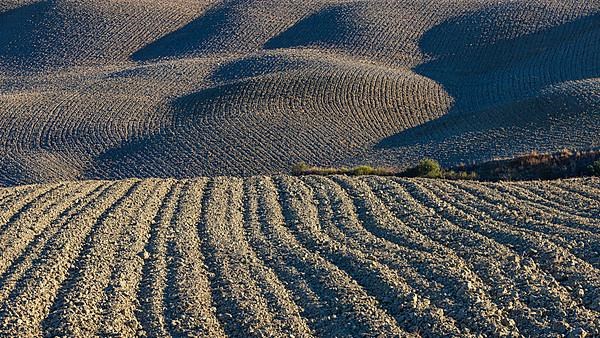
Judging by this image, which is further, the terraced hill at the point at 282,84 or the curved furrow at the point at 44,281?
the terraced hill at the point at 282,84

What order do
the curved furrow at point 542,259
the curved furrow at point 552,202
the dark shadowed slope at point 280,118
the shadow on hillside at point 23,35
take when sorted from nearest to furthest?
the curved furrow at point 542,259 < the curved furrow at point 552,202 < the dark shadowed slope at point 280,118 < the shadow on hillside at point 23,35

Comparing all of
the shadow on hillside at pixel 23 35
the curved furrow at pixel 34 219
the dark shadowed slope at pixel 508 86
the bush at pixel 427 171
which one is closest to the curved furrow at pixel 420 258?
the curved furrow at pixel 34 219

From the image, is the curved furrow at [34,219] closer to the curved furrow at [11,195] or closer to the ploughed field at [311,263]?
the ploughed field at [311,263]

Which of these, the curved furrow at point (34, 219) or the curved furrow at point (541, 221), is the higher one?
the curved furrow at point (34, 219)

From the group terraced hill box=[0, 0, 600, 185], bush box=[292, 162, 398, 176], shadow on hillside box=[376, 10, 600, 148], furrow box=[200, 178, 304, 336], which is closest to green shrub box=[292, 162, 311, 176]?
bush box=[292, 162, 398, 176]

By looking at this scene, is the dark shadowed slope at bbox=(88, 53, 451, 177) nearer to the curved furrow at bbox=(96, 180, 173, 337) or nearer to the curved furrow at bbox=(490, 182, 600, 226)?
the curved furrow at bbox=(490, 182, 600, 226)

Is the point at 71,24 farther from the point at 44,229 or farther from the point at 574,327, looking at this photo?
the point at 574,327
